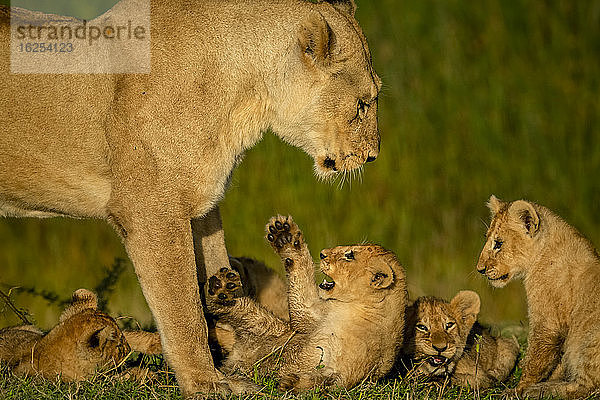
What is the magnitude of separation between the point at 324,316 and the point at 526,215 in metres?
1.56

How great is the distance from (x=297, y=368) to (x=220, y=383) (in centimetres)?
47

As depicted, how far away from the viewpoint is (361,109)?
20.9ft

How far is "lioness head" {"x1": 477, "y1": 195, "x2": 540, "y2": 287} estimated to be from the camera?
21.2 ft

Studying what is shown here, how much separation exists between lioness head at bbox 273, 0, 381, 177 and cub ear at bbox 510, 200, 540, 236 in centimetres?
101

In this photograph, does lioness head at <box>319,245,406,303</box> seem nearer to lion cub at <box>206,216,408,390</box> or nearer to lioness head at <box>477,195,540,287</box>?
lion cub at <box>206,216,408,390</box>

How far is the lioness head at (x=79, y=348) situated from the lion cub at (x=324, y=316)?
29.6 inches

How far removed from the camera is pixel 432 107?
43.9 ft

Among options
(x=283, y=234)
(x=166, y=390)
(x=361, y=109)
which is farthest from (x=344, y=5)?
(x=166, y=390)

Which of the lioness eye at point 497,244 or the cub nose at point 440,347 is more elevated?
the lioness eye at point 497,244

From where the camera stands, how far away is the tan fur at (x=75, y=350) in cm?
582

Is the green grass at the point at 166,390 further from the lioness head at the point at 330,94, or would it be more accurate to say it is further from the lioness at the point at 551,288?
the lioness head at the point at 330,94

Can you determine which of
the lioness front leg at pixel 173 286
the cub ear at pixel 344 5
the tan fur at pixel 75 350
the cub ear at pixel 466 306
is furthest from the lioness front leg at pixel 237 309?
the cub ear at pixel 344 5

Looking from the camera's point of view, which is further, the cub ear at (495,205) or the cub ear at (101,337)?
the cub ear at (495,205)

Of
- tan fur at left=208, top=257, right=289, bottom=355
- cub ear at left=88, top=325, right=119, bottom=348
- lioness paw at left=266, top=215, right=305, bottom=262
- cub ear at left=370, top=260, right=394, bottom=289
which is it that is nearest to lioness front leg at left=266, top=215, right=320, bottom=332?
lioness paw at left=266, top=215, right=305, bottom=262
